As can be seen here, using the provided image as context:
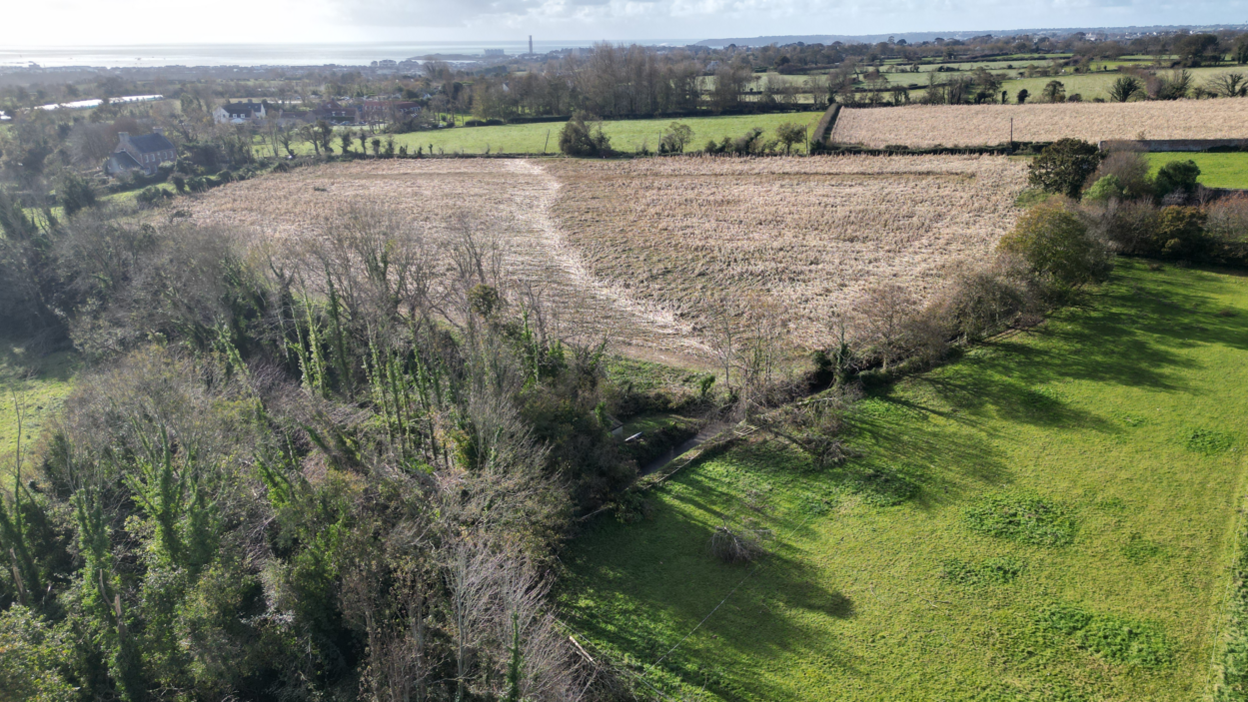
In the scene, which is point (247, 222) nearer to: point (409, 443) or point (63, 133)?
point (409, 443)

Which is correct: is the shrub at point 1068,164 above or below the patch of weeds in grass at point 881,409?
above

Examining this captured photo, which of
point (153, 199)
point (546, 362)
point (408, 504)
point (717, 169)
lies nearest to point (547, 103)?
point (717, 169)

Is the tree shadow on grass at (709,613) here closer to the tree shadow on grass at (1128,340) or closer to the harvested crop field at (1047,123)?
the tree shadow on grass at (1128,340)

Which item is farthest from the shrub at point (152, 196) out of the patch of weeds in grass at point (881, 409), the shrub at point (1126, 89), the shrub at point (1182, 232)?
the shrub at point (1126, 89)

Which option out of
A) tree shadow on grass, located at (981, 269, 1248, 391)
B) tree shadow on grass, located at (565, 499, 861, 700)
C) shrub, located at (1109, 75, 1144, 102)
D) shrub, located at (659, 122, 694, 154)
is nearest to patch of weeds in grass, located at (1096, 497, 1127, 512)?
tree shadow on grass, located at (981, 269, 1248, 391)

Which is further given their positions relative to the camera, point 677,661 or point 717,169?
point 717,169

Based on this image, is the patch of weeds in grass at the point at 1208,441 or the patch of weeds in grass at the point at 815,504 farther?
A: the patch of weeds in grass at the point at 1208,441
